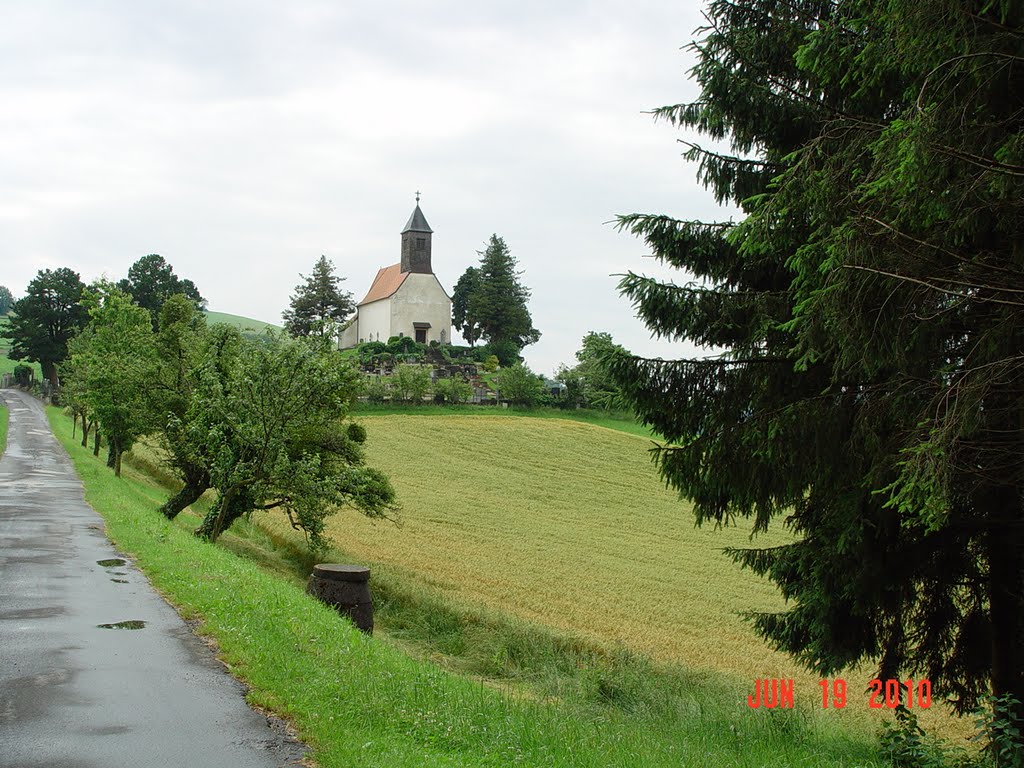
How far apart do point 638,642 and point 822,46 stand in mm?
10224

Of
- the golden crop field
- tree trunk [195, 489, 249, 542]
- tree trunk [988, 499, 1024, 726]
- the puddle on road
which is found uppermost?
→ tree trunk [988, 499, 1024, 726]

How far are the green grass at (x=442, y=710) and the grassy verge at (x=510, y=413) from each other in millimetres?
45463

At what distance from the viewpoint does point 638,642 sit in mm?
15055

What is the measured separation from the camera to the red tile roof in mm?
88500

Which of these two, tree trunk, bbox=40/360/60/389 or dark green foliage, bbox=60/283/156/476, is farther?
tree trunk, bbox=40/360/60/389

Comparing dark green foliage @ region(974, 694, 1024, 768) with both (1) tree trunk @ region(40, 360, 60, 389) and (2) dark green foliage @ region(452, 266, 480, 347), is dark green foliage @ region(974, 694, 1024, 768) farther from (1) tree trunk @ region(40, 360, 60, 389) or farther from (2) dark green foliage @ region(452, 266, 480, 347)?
(2) dark green foliage @ region(452, 266, 480, 347)

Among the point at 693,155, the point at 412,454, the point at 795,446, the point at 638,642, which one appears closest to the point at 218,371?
the point at 638,642

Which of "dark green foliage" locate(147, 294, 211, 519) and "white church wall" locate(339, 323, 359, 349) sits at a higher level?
A: "white church wall" locate(339, 323, 359, 349)

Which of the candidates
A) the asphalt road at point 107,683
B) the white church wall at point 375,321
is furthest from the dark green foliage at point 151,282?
the asphalt road at point 107,683

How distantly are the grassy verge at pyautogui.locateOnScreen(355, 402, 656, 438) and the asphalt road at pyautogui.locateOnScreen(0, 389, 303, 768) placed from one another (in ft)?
146

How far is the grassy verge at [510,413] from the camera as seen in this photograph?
5784cm

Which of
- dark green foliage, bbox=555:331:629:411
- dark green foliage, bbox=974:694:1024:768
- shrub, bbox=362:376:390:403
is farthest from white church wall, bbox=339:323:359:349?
dark green foliage, bbox=974:694:1024:768

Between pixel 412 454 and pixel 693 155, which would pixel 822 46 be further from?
pixel 412 454
